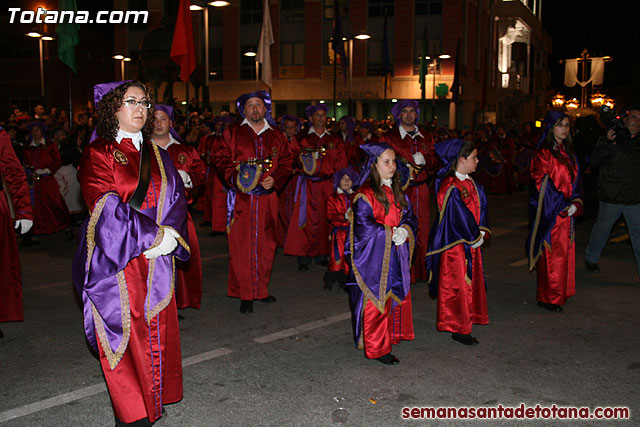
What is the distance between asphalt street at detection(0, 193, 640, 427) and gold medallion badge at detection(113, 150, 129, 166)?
1.71m

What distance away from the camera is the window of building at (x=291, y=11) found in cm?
4000

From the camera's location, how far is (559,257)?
21.4 ft

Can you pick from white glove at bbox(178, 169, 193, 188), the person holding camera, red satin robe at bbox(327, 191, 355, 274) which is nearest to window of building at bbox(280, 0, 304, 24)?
the person holding camera

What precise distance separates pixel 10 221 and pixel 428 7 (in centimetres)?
3640

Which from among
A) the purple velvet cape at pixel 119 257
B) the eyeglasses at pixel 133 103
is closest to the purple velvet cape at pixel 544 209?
the purple velvet cape at pixel 119 257

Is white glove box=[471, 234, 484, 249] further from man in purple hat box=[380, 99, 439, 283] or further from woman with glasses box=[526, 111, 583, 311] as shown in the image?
man in purple hat box=[380, 99, 439, 283]

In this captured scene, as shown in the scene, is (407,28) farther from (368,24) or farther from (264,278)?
(264,278)

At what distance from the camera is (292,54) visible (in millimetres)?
40469

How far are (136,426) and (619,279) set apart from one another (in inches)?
261

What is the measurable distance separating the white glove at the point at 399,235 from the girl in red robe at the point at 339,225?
2378mm

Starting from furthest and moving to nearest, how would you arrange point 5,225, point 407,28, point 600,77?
point 600,77 → point 407,28 → point 5,225

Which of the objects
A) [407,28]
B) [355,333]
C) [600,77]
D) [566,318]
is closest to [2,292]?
[355,333]

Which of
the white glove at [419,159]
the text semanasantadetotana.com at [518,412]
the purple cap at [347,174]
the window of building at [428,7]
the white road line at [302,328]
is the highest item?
the window of building at [428,7]

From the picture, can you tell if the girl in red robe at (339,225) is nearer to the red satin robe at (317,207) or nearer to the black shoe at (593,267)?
the red satin robe at (317,207)
